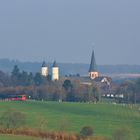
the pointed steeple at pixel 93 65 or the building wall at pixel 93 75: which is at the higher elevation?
the pointed steeple at pixel 93 65

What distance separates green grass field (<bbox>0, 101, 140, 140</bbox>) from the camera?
49344 mm

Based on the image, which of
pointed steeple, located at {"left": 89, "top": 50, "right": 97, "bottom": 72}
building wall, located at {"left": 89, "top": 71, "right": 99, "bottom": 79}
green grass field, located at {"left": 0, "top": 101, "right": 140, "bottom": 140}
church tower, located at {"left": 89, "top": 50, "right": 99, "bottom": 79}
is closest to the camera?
green grass field, located at {"left": 0, "top": 101, "right": 140, "bottom": 140}

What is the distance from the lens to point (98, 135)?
4544 centimetres

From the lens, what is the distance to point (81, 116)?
60.2 metres

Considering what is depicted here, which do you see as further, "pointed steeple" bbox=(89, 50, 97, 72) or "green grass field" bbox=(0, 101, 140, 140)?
"pointed steeple" bbox=(89, 50, 97, 72)

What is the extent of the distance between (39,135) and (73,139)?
6.97 feet

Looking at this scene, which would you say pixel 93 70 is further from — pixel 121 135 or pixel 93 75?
pixel 121 135

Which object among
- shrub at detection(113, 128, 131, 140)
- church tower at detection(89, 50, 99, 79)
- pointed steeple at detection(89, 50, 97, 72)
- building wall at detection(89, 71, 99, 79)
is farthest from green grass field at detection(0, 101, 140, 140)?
pointed steeple at detection(89, 50, 97, 72)

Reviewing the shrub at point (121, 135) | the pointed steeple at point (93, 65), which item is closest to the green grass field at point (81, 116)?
the shrub at point (121, 135)

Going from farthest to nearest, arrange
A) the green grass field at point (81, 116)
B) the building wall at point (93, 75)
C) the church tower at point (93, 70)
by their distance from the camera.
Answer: the church tower at point (93, 70)
the building wall at point (93, 75)
the green grass field at point (81, 116)

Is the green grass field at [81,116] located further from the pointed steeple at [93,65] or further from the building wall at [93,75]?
the pointed steeple at [93,65]

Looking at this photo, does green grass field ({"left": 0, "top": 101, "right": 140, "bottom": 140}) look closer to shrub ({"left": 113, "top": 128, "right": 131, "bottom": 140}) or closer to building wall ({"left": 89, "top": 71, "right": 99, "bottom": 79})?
shrub ({"left": 113, "top": 128, "right": 131, "bottom": 140})

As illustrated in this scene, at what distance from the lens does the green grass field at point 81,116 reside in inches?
1943

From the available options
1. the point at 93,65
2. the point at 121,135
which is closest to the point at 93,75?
the point at 93,65
